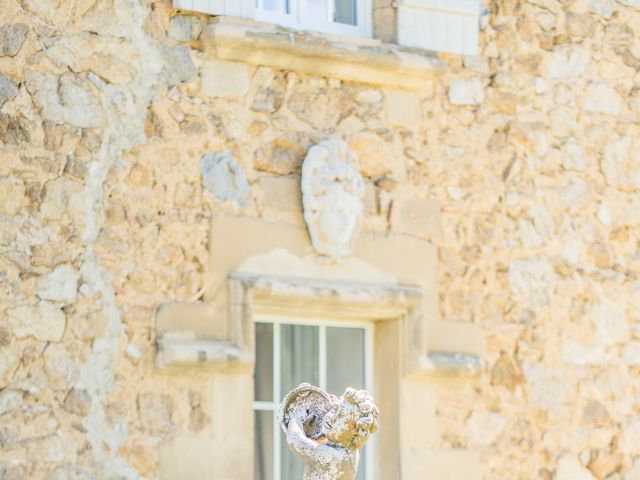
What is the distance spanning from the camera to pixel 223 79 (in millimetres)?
9195

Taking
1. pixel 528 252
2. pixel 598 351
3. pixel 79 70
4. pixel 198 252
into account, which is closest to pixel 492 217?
pixel 528 252

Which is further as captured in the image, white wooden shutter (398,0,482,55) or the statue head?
white wooden shutter (398,0,482,55)

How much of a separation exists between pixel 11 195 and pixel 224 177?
3.57 ft

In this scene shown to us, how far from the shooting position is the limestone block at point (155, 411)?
8750mm

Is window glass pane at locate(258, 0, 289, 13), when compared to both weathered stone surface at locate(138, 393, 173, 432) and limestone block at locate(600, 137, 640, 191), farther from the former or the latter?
weathered stone surface at locate(138, 393, 173, 432)

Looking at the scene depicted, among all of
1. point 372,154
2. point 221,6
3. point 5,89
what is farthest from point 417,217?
point 5,89

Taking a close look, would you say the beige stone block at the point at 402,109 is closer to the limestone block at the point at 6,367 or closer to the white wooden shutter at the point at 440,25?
the white wooden shutter at the point at 440,25

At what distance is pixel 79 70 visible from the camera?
8.83 metres

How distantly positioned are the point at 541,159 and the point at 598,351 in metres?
1.04

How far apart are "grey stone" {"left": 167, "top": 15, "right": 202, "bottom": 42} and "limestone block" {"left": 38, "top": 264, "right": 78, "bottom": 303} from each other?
4.14ft

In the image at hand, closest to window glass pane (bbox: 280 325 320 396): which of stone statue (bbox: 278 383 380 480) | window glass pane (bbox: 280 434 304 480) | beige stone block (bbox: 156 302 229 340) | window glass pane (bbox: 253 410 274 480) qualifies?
window glass pane (bbox: 253 410 274 480)

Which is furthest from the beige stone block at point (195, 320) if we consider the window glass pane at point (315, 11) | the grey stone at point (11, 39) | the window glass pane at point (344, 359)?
the window glass pane at point (315, 11)

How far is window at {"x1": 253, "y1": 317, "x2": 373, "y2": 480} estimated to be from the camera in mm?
9320

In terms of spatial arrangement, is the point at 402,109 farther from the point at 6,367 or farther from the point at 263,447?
the point at 6,367
